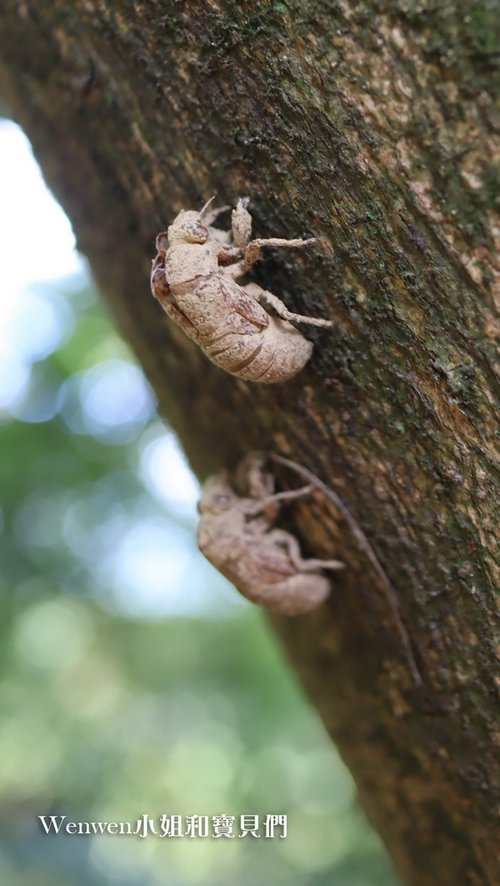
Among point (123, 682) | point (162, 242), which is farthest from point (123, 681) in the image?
Answer: point (162, 242)

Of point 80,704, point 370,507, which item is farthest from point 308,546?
point 80,704

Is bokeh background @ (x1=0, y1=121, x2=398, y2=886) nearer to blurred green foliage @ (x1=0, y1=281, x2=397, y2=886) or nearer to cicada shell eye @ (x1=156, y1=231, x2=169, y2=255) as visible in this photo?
blurred green foliage @ (x1=0, y1=281, x2=397, y2=886)

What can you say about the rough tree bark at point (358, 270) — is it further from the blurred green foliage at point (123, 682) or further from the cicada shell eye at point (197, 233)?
the blurred green foliage at point (123, 682)

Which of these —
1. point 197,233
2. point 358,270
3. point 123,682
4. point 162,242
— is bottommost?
point 123,682

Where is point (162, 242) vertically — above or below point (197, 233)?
below

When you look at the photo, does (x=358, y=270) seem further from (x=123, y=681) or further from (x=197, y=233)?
(x=123, y=681)

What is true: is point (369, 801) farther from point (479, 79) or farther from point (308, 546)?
point (479, 79)
